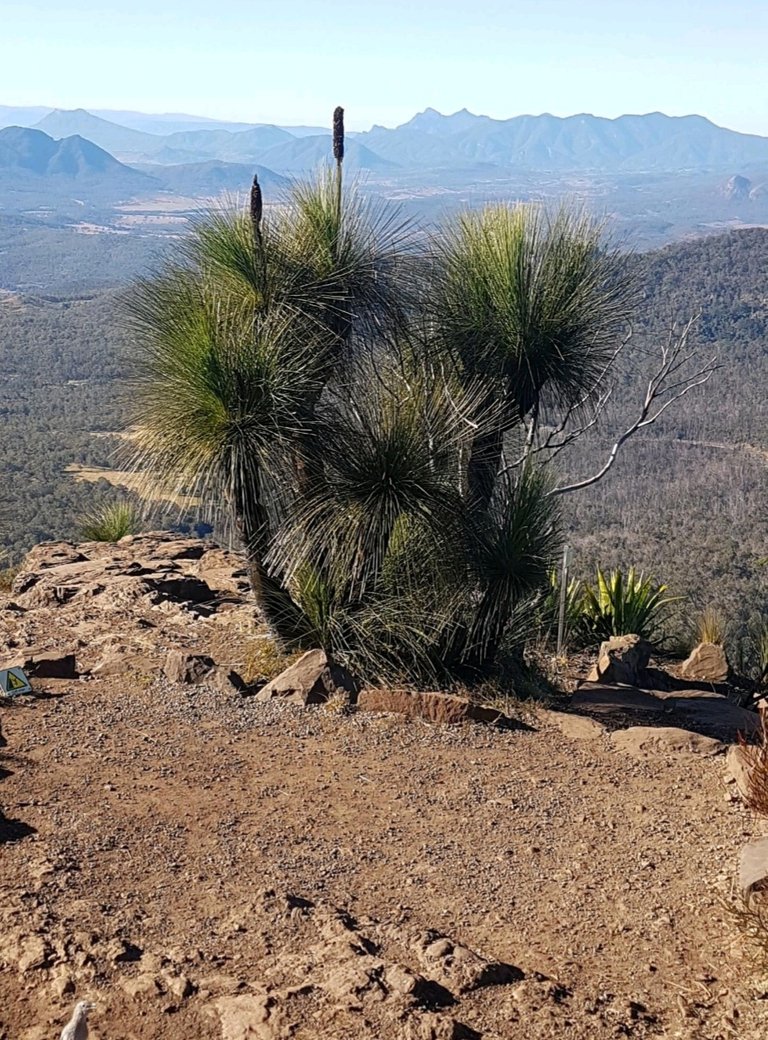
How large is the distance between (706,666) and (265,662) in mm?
3734

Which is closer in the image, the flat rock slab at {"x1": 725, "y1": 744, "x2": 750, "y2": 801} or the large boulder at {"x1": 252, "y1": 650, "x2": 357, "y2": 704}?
the flat rock slab at {"x1": 725, "y1": 744, "x2": 750, "y2": 801}

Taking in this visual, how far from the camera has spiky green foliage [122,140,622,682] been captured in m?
6.76

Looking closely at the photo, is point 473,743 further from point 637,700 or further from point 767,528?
point 767,528

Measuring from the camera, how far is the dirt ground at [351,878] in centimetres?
355

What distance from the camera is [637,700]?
7469 mm

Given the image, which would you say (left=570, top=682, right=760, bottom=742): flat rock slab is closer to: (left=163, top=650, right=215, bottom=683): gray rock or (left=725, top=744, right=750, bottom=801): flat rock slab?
(left=725, top=744, right=750, bottom=801): flat rock slab

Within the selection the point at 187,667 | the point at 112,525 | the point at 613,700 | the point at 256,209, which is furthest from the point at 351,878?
the point at 112,525

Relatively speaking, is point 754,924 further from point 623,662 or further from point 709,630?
point 709,630

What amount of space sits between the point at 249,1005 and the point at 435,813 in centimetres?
184

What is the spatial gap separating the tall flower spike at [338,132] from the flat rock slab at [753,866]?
521cm

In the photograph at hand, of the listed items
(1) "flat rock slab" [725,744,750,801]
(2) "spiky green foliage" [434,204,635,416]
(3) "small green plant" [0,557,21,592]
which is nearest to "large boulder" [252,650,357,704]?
(1) "flat rock slab" [725,744,750,801]

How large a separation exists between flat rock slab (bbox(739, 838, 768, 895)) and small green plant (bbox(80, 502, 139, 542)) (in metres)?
8.52

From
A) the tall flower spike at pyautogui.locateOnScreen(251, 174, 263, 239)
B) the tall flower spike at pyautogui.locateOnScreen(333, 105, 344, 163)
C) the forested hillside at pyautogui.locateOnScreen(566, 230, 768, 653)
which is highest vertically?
the tall flower spike at pyautogui.locateOnScreen(333, 105, 344, 163)

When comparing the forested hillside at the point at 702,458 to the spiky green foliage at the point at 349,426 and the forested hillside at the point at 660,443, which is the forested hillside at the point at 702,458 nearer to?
the forested hillside at the point at 660,443
